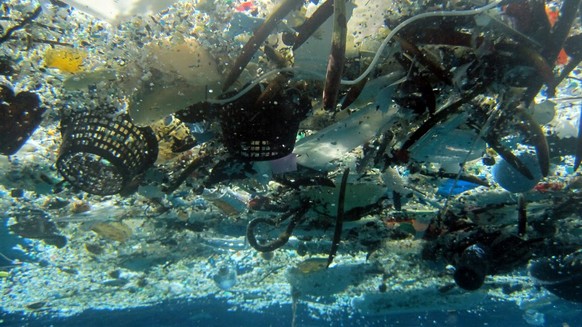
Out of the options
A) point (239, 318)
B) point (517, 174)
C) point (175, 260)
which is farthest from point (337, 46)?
point (239, 318)

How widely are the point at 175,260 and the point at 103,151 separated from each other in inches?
384

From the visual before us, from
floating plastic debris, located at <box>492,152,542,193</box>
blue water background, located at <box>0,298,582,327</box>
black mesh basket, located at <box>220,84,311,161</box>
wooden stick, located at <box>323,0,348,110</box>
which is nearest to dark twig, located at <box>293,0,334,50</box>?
wooden stick, located at <box>323,0,348,110</box>

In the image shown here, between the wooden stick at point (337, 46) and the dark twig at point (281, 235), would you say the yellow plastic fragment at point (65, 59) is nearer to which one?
the wooden stick at point (337, 46)

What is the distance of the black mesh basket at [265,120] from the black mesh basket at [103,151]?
1.11m

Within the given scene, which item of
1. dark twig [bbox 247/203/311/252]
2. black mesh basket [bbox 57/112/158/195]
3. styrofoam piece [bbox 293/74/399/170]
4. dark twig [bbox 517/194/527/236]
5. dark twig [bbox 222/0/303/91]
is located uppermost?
dark twig [bbox 222/0/303/91]

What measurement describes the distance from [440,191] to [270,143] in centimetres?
386

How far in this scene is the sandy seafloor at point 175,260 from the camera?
3291 millimetres

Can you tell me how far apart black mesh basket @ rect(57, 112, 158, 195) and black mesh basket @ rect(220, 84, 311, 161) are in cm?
111

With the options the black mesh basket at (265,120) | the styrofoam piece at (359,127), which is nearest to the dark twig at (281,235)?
the styrofoam piece at (359,127)

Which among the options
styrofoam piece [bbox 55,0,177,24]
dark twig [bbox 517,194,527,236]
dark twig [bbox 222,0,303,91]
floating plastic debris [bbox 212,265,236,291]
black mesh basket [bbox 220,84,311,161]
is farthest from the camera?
floating plastic debris [bbox 212,265,236,291]

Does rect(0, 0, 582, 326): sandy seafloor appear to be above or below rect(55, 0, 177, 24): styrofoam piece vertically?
below

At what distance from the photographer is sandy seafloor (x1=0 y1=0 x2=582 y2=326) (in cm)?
329

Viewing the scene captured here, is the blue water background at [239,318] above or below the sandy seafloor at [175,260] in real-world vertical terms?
below

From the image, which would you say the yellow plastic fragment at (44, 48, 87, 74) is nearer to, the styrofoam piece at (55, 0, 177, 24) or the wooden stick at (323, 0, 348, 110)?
the styrofoam piece at (55, 0, 177, 24)
